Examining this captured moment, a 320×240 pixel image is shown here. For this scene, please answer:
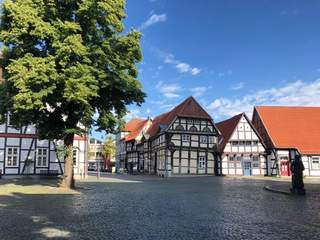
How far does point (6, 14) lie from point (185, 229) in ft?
56.5

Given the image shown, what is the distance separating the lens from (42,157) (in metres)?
40.3

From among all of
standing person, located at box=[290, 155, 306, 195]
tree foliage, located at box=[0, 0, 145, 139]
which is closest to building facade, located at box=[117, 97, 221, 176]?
tree foliage, located at box=[0, 0, 145, 139]

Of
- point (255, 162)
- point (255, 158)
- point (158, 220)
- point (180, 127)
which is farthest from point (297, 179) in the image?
point (255, 162)

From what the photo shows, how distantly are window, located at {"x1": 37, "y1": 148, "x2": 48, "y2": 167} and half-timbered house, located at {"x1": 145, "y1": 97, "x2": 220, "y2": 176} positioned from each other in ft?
57.0

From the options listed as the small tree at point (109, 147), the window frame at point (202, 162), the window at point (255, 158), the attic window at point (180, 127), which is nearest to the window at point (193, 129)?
the attic window at point (180, 127)

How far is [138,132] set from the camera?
256 ft

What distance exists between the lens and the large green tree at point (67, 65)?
2059cm

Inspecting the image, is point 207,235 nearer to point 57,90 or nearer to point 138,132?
point 57,90

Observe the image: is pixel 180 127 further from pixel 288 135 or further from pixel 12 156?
pixel 12 156

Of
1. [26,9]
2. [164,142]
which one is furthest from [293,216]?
[164,142]

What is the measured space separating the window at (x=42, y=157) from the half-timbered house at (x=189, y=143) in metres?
17.4

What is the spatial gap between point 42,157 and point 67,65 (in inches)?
831

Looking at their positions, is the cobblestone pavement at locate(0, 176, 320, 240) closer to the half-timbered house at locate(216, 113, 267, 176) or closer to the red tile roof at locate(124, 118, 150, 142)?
the half-timbered house at locate(216, 113, 267, 176)

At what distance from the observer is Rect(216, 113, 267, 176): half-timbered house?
53594 mm
